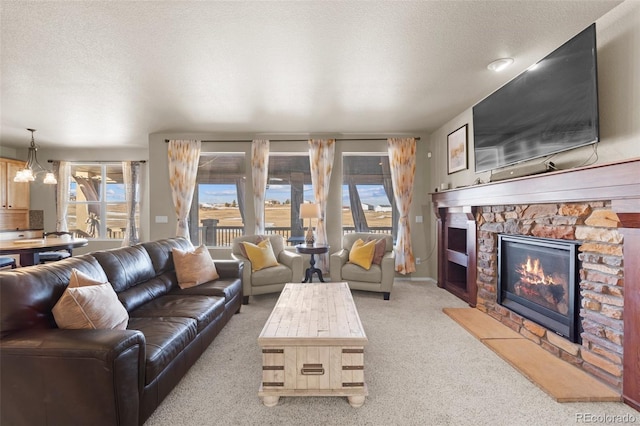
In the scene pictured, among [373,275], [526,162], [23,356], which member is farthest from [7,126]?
[526,162]

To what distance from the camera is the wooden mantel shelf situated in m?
1.72

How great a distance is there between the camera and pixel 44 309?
5.37 ft

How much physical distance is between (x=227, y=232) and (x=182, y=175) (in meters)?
1.29

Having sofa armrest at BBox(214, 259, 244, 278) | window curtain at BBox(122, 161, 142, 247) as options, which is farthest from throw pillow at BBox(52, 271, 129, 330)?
window curtain at BBox(122, 161, 142, 247)

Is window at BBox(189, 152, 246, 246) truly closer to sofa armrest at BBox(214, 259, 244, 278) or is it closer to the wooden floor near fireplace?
sofa armrest at BBox(214, 259, 244, 278)

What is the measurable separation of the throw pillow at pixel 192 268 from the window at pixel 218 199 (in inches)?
83.1

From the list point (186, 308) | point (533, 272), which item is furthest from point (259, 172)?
point (533, 272)

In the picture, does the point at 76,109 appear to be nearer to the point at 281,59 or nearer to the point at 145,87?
the point at 145,87

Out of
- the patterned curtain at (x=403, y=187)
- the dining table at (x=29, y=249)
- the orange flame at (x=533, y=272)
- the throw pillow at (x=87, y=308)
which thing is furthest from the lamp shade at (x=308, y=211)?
the dining table at (x=29, y=249)

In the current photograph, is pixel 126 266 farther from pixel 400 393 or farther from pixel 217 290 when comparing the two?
pixel 400 393

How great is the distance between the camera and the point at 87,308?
5.37ft

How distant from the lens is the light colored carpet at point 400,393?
167cm

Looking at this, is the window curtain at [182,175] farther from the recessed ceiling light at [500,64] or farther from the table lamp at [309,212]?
the recessed ceiling light at [500,64]

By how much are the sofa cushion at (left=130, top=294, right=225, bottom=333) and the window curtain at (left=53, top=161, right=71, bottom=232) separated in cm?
542
